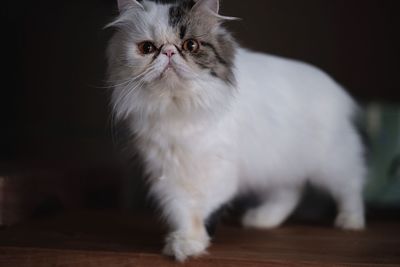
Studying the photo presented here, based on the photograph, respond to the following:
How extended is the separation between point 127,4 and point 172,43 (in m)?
0.17

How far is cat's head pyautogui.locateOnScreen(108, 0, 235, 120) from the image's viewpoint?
3.62 ft

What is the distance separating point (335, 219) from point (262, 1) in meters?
0.69

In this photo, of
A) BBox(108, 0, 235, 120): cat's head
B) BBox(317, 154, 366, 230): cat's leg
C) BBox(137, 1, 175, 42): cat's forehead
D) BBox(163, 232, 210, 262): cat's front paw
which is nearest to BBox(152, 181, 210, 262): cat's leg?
BBox(163, 232, 210, 262): cat's front paw

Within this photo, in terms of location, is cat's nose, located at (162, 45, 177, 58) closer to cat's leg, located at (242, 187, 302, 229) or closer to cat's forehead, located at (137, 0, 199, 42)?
cat's forehead, located at (137, 0, 199, 42)

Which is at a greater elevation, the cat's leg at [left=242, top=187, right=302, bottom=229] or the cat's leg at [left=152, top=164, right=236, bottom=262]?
the cat's leg at [left=152, top=164, right=236, bottom=262]

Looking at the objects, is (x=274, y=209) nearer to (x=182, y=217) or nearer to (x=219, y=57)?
Result: (x=182, y=217)

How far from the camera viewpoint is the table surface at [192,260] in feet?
3.58

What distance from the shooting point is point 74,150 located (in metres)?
1.95

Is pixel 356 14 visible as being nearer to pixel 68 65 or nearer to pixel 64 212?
pixel 68 65

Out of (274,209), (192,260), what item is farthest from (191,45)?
(274,209)

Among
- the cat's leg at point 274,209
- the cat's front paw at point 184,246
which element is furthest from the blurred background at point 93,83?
the cat's front paw at point 184,246

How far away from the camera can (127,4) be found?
118 cm

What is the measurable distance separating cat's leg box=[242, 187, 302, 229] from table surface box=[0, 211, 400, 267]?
4cm

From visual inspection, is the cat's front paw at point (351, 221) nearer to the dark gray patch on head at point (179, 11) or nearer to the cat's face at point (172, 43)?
the cat's face at point (172, 43)
